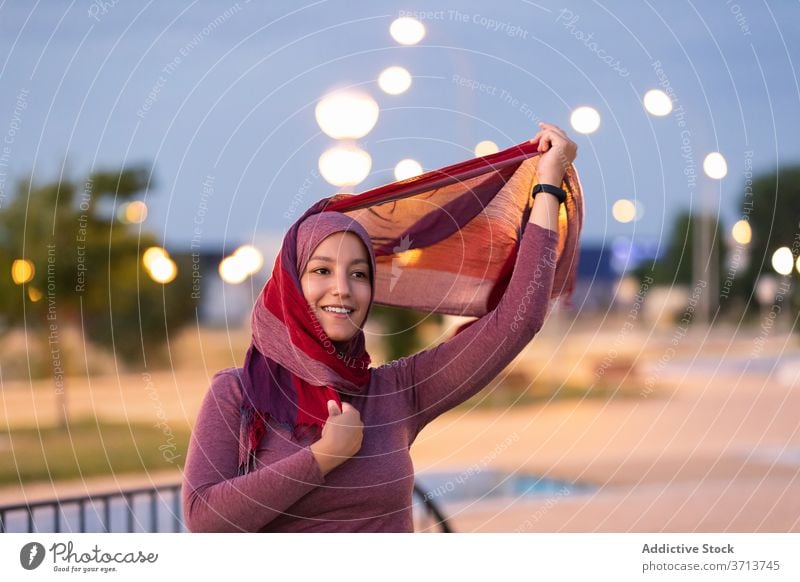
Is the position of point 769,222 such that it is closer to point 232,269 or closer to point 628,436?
point 628,436

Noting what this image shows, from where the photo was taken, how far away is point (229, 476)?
2.19 m

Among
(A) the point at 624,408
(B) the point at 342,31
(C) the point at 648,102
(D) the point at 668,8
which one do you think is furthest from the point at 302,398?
(A) the point at 624,408

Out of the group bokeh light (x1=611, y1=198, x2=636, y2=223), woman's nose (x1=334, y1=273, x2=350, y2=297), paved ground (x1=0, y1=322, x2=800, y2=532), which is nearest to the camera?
woman's nose (x1=334, y1=273, x2=350, y2=297)

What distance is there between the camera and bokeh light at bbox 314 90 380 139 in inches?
127

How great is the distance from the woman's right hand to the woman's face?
0.69 ft

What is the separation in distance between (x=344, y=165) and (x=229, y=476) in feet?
4.32

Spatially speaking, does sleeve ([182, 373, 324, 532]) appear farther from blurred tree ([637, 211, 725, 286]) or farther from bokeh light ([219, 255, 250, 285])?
blurred tree ([637, 211, 725, 286])

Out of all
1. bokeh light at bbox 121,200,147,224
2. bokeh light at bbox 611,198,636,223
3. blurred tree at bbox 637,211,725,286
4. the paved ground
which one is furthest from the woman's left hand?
blurred tree at bbox 637,211,725,286

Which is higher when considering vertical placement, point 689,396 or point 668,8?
point 668,8

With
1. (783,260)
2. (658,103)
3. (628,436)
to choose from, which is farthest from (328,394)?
(628,436)

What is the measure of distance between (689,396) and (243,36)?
9.65 m

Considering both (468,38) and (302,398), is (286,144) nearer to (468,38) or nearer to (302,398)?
(468,38)

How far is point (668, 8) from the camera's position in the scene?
16.8ft
